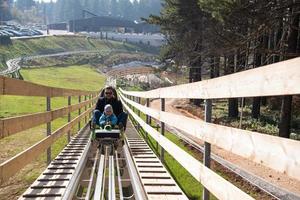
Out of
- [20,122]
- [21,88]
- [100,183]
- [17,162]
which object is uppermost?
[21,88]

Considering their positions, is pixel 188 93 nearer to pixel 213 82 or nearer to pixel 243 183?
pixel 213 82

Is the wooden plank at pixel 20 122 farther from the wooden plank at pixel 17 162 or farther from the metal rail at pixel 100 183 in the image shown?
the metal rail at pixel 100 183

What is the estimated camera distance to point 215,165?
458 inches

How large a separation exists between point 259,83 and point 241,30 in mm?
18886

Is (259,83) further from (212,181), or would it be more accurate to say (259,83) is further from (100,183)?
(100,183)

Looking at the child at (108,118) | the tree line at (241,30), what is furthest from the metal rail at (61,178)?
the tree line at (241,30)

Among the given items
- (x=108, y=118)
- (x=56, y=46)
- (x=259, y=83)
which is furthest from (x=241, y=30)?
(x=56, y=46)

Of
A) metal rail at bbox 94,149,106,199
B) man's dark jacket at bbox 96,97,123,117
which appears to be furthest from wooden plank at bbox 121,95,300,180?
man's dark jacket at bbox 96,97,123,117

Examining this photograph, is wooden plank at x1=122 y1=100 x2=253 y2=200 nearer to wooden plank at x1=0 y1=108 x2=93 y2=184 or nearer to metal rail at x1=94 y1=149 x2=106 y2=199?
metal rail at x1=94 y1=149 x2=106 y2=199

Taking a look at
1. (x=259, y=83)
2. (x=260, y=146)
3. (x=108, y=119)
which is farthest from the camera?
(x=108, y=119)

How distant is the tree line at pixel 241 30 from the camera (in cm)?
1717

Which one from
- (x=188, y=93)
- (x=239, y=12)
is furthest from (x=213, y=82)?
(x=239, y=12)

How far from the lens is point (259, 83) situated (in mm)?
3014

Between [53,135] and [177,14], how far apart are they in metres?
26.2
